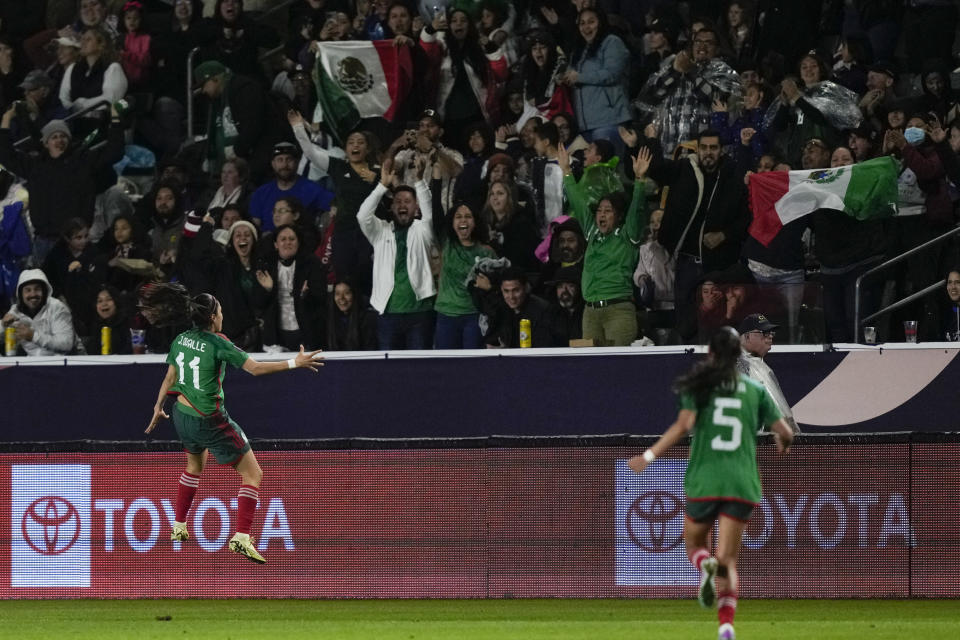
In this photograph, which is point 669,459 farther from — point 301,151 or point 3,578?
point 301,151

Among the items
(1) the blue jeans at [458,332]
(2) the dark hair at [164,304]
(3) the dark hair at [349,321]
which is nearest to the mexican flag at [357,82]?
(3) the dark hair at [349,321]

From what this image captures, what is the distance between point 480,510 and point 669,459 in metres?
1.61

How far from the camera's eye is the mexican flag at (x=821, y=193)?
15.0 meters

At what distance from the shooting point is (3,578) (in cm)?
1418

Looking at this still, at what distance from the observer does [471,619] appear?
1186 cm

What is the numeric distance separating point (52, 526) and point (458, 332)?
441cm

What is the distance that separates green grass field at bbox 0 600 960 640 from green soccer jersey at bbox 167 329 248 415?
5.49 feet

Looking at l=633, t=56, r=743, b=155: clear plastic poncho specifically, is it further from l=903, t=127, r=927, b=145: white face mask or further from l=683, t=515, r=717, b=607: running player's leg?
l=683, t=515, r=717, b=607: running player's leg

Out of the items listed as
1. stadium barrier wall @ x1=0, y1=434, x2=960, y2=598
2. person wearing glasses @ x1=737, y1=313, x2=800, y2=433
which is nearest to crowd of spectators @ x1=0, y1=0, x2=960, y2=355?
person wearing glasses @ x1=737, y1=313, x2=800, y2=433

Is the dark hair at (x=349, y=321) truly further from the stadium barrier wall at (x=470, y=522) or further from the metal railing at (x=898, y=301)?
the metal railing at (x=898, y=301)

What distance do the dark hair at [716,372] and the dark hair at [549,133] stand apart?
7.55m

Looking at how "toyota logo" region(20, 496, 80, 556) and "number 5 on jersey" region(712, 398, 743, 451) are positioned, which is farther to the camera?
"toyota logo" region(20, 496, 80, 556)

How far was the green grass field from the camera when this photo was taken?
1089 cm

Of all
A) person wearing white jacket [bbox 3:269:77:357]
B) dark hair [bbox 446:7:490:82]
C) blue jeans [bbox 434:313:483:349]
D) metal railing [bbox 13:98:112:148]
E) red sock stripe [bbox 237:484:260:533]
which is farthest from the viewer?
metal railing [bbox 13:98:112:148]
